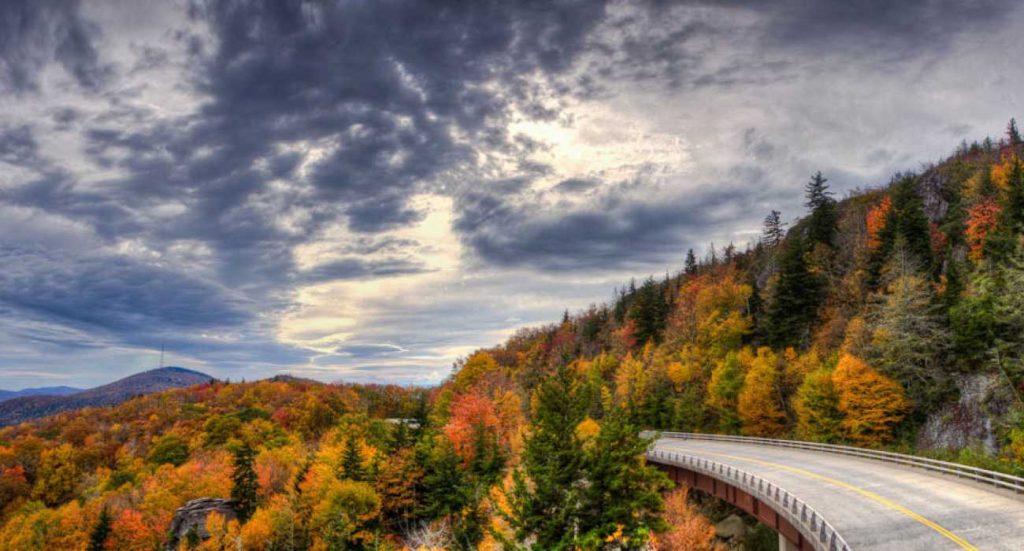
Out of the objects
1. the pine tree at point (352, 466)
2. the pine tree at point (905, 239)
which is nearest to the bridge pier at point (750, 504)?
the pine tree at point (352, 466)

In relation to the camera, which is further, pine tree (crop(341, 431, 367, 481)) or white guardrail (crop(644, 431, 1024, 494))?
pine tree (crop(341, 431, 367, 481))

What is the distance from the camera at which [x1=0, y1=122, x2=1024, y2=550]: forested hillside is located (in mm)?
26078

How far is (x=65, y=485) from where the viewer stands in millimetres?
103000

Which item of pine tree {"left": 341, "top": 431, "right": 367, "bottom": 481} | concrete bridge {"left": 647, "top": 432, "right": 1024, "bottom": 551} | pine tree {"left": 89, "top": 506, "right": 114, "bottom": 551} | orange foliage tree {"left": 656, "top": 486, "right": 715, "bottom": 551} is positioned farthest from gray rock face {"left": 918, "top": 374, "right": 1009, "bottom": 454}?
pine tree {"left": 89, "top": 506, "right": 114, "bottom": 551}

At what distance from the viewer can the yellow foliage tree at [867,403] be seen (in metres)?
40.7

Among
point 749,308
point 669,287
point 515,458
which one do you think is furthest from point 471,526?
point 669,287

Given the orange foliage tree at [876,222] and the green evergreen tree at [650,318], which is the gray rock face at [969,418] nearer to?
the orange foliage tree at [876,222]

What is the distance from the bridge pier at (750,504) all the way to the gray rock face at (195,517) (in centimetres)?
4601

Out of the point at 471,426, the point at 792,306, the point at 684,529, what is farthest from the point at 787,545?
the point at 792,306

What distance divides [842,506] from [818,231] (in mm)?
67322

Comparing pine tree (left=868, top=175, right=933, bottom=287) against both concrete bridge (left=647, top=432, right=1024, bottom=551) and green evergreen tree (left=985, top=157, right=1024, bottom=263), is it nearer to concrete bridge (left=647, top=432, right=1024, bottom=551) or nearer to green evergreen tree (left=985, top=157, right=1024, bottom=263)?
green evergreen tree (left=985, top=157, right=1024, bottom=263)

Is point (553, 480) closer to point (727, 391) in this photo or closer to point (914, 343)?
point (914, 343)

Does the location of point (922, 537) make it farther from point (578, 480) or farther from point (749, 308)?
point (749, 308)

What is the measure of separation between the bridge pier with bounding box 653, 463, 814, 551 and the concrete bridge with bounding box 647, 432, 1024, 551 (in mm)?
62
